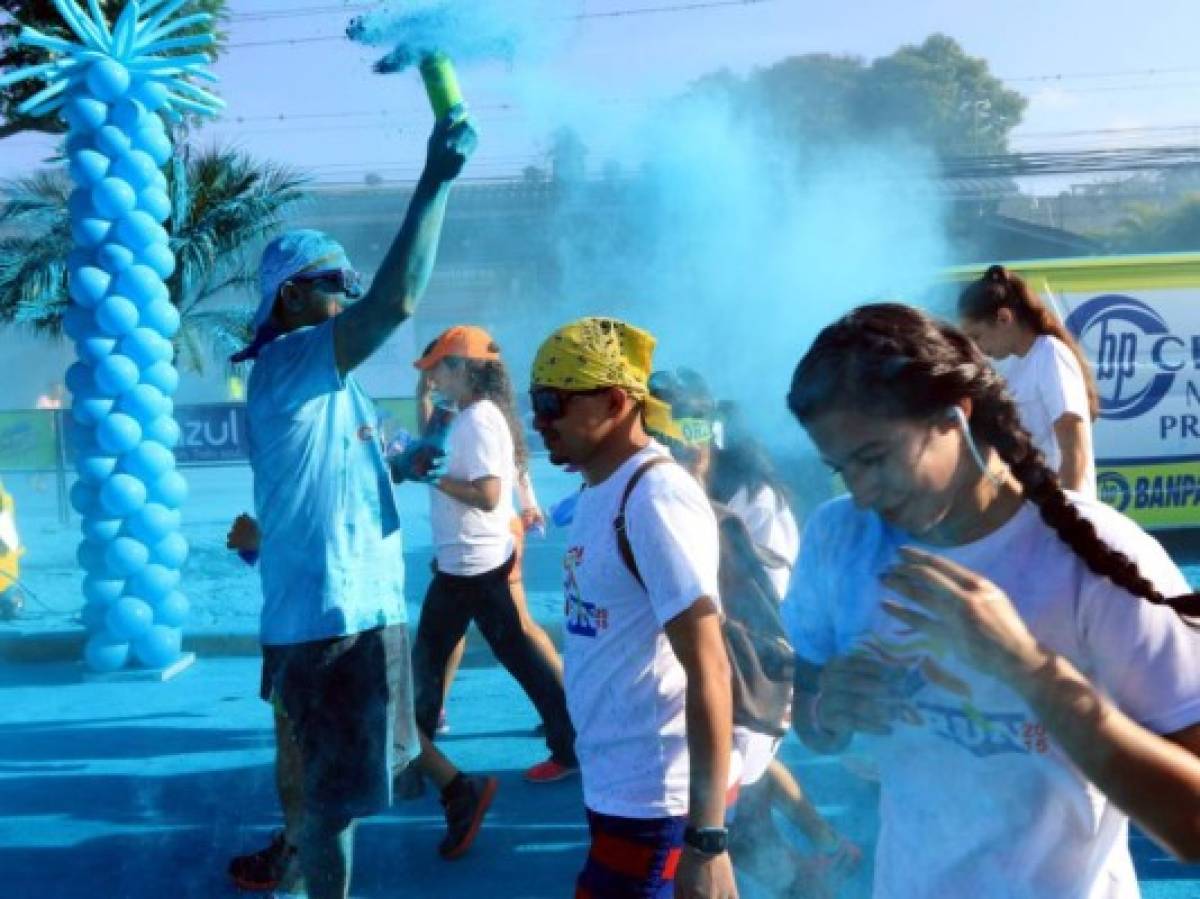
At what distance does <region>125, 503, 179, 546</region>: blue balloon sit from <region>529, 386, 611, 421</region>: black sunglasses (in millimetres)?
5404

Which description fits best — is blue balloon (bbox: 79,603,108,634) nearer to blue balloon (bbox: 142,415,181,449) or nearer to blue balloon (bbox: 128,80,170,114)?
blue balloon (bbox: 142,415,181,449)

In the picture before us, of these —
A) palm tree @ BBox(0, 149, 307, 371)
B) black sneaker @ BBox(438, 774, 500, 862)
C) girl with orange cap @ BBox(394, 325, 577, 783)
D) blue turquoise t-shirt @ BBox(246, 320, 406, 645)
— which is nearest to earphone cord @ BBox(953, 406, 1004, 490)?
blue turquoise t-shirt @ BBox(246, 320, 406, 645)

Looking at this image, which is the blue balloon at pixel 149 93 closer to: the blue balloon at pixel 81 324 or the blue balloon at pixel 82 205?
the blue balloon at pixel 82 205

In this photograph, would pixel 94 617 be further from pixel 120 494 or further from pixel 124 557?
pixel 120 494

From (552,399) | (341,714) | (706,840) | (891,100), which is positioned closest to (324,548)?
(341,714)

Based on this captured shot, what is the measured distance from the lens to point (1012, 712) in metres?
1.64

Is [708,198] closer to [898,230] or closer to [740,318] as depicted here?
[740,318]

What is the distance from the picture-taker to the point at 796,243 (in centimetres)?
1416

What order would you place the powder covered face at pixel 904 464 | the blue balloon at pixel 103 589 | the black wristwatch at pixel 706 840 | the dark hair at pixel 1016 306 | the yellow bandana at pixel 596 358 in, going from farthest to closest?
the blue balloon at pixel 103 589
the dark hair at pixel 1016 306
the yellow bandana at pixel 596 358
the black wristwatch at pixel 706 840
the powder covered face at pixel 904 464

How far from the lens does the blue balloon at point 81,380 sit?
7.41m

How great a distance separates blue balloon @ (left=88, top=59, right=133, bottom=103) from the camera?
23.6 feet

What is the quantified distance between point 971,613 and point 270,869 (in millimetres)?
3506

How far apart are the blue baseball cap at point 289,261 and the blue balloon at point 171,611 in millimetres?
4744

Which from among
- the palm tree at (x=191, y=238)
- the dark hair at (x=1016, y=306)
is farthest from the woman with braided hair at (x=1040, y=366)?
the palm tree at (x=191, y=238)
